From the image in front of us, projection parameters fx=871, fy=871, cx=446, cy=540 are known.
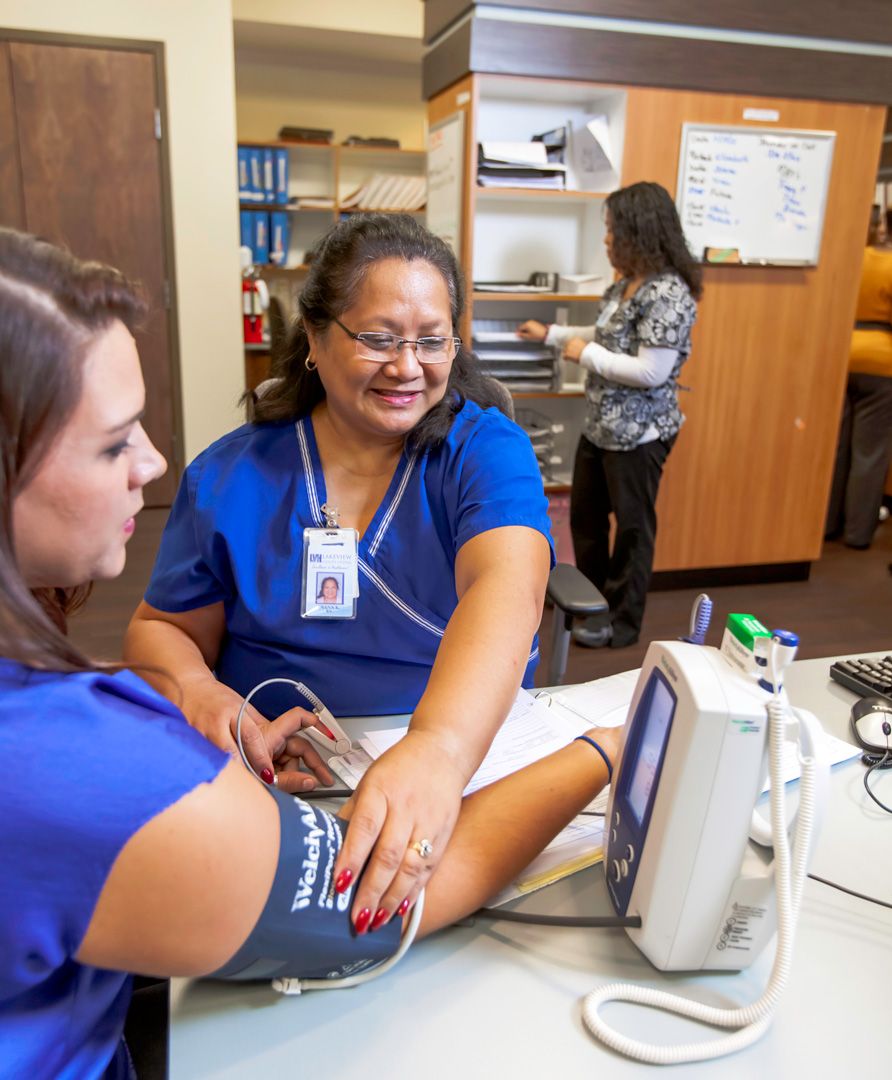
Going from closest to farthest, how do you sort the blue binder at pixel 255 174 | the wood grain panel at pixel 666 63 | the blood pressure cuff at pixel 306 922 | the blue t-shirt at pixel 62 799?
1. the blue t-shirt at pixel 62 799
2. the blood pressure cuff at pixel 306 922
3. the wood grain panel at pixel 666 63
4. the blue binder at pixel 255 174

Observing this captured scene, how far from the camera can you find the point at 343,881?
2.39ft

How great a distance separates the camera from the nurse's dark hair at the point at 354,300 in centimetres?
126

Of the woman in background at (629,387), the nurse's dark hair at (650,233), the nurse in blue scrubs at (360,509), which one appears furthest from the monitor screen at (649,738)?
the nurse's dark hair at (650,233)

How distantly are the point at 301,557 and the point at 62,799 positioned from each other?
29.6 inches

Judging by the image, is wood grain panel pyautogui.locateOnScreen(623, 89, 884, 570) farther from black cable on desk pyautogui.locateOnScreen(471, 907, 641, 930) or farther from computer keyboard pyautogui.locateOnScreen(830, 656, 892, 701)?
black cable on desk pyautogui.locateOnScreen(471, 907, 641, 930)

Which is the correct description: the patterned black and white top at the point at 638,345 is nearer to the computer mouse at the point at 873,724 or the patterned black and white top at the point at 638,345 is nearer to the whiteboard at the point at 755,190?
the whiteboard at the point at 755,190

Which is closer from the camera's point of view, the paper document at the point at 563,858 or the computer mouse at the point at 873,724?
the paper document at the point at 563,858

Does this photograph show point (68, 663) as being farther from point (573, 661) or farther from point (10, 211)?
point (10, 211)

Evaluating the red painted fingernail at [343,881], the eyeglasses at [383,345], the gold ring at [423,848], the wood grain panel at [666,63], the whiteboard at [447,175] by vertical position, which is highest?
the wood grain panel at [666,63]

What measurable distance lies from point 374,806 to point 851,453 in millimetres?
4567

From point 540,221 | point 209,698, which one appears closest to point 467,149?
point 540,221

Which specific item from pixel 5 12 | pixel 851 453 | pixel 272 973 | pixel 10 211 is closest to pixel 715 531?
pixel 851 453

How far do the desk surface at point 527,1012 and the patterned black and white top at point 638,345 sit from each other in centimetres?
228

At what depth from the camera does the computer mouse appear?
45.3 inches
